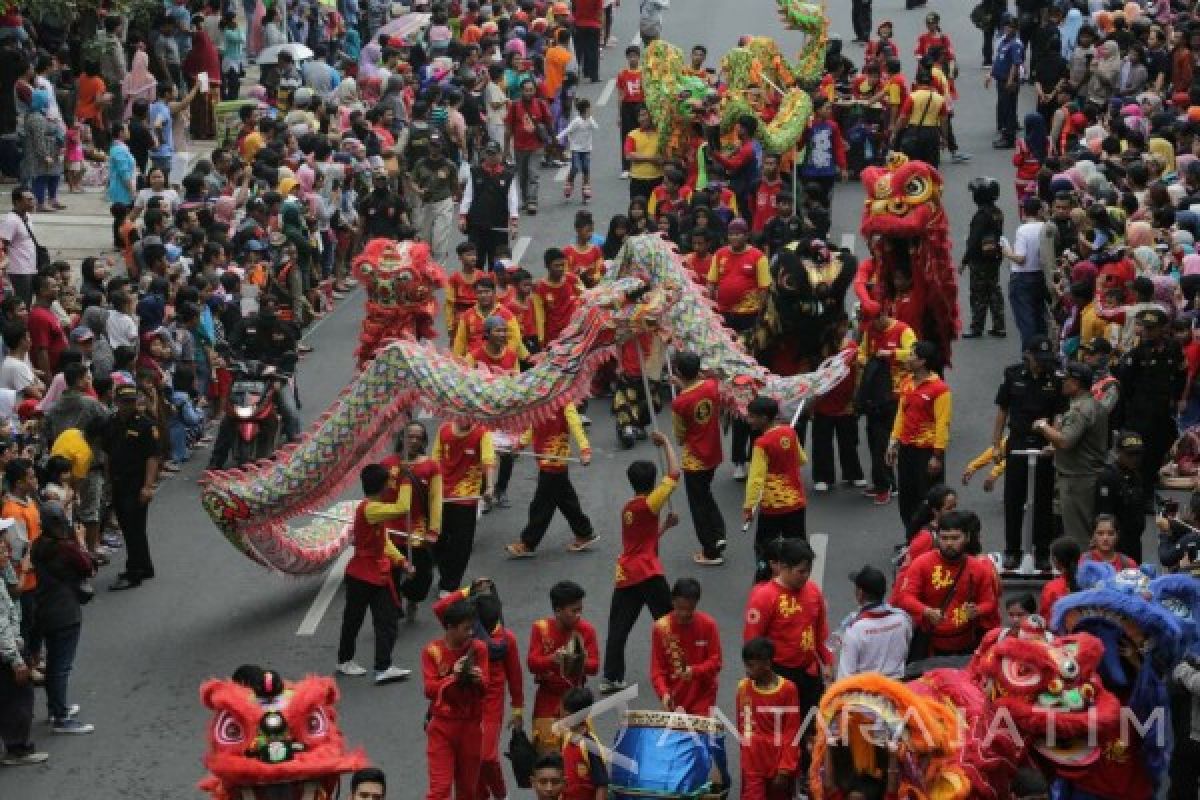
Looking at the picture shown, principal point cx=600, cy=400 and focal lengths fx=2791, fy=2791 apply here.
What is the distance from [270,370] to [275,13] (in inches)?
543

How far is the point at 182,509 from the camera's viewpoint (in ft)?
75.4

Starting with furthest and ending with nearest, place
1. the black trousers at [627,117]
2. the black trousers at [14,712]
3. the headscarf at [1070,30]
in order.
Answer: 1. the headscarf at [1070,30]
2. the black trousers at [627,117]
3. the black trousers at [14,712]

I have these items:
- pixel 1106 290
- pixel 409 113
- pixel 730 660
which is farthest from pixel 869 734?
pixel 409 113

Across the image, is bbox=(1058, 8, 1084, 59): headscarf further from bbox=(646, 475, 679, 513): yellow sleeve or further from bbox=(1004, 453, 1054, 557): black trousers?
bbox=(646, 475, 679, 513): yellow sleeve

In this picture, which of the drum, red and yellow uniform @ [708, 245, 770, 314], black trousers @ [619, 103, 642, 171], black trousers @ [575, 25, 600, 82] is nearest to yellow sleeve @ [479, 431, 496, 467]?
red and yellow uniform @ [708, 245, 770, 314]

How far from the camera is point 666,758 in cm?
1500

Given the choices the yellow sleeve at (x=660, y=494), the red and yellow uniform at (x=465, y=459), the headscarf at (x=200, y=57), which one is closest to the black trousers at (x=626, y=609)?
the yellow sleeve at (x=660, y=494)

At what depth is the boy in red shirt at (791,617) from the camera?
54.2 feet

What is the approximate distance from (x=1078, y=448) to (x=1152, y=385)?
2457 millimetres

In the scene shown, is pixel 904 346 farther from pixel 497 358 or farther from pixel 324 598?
pixel 324 598

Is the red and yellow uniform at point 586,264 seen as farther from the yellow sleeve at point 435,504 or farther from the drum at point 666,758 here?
the drum at point 666,758

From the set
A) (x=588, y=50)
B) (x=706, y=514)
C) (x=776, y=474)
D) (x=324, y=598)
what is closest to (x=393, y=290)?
(x=324, y=598)

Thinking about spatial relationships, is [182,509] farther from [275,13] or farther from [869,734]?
[275,13]

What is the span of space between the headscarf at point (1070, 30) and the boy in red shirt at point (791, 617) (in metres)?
19.8
